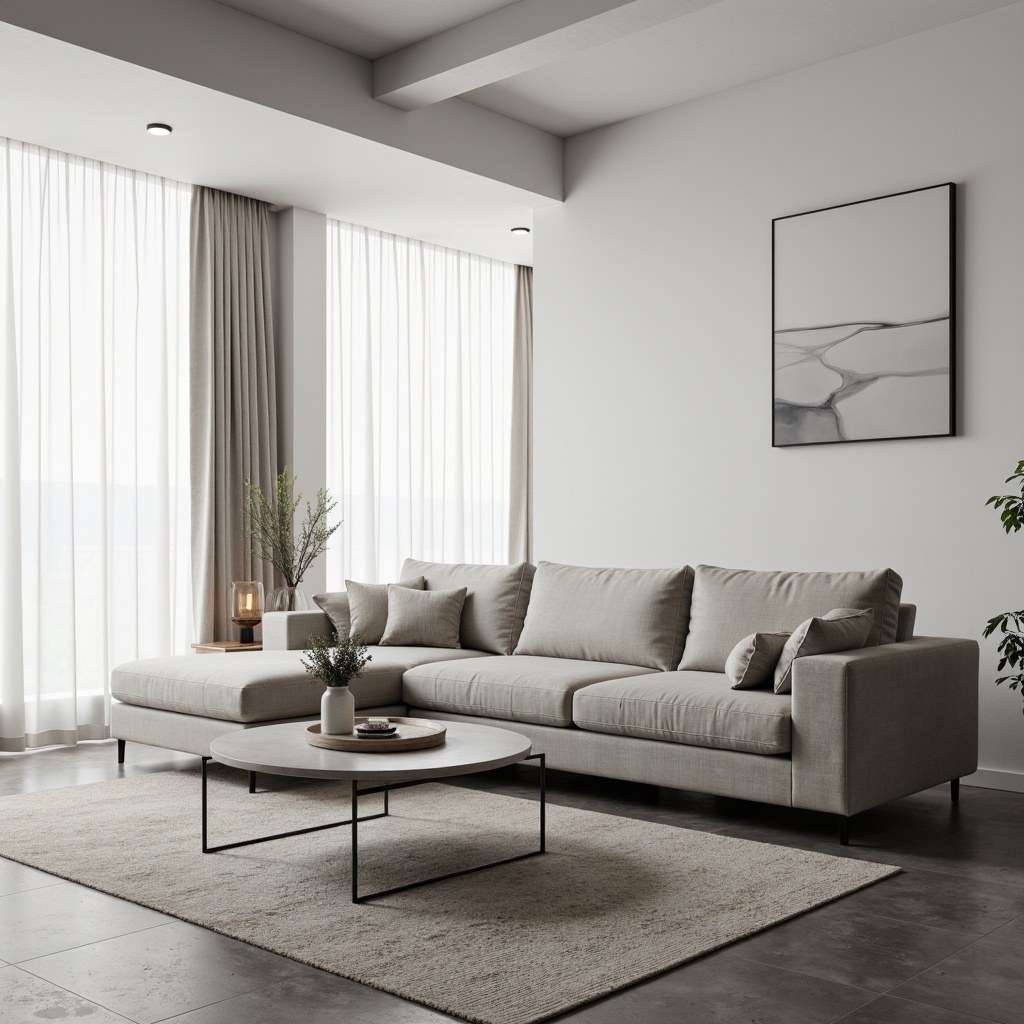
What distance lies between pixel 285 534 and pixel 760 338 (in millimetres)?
2555

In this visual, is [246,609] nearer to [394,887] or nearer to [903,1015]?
[394,887]

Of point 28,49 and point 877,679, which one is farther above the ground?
point 28,49

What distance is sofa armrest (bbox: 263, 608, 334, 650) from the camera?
5109 mm

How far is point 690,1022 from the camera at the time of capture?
2152 mm

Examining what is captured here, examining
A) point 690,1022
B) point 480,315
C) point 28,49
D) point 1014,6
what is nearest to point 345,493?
point 480,315

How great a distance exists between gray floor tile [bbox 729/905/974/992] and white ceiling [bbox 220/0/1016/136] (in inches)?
127

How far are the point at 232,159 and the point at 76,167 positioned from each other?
76 cm

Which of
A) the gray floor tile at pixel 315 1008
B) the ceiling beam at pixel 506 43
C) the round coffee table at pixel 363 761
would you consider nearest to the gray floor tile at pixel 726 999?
the gray floor tile at pixel 315 1008

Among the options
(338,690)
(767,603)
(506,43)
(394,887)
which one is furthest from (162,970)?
(506,43)

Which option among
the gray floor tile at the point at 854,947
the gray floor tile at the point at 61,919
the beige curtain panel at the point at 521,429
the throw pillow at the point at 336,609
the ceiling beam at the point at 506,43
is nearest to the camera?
the gray floor tile at the point at 854,947

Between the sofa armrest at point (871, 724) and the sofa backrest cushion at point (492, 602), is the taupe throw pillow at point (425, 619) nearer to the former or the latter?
the sofa backrest cushion at point (492, 602)

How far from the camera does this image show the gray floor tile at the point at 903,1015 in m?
2.15

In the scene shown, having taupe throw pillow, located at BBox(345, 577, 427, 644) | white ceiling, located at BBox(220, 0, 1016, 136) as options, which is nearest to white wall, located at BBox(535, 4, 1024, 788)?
white ceiling, located at BBox(220, 0, 1016, 136)

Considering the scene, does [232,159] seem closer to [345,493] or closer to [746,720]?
[345,493]
